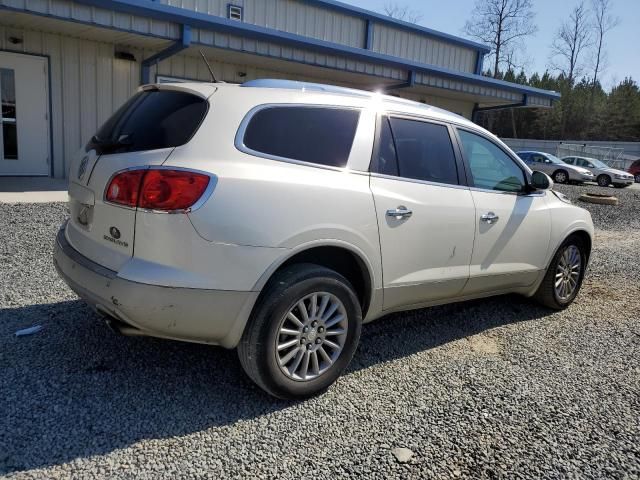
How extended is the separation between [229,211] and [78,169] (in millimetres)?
1246

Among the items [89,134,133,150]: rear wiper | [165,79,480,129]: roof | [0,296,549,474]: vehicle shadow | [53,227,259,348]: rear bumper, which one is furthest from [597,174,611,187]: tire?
[89,134,133,150]: rear wiper

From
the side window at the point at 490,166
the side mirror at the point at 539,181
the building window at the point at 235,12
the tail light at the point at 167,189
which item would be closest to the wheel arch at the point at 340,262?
the tail light at the point at 167,189

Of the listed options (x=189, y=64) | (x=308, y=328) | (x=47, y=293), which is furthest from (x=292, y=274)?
(x=189, y=64)

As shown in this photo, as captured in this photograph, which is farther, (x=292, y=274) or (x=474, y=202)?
(x=474, y=202)

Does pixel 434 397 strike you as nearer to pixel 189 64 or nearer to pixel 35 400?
pixel 35 400

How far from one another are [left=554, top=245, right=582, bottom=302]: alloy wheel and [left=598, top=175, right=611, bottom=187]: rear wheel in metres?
24.6

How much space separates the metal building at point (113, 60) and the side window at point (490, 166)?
7245mm

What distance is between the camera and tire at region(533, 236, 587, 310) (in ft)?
16.4

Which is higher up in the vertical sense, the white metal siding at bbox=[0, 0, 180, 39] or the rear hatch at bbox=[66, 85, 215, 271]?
the white metal siding at bbox=[0, 0, 180, 39]

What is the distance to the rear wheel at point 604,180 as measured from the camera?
26688 millimetres

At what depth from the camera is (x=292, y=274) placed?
3.00 metres

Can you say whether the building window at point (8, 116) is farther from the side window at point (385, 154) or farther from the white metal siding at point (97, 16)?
the side window at point (385, 154)

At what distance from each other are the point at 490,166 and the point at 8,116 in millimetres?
9853

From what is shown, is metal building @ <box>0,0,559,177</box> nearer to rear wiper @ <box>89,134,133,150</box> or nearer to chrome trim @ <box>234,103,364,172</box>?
rear wiper @ <box>89,134,133,150</box>
